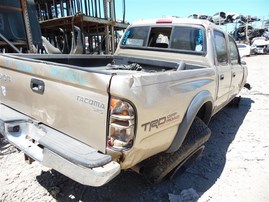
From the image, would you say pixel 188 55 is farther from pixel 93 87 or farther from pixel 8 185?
pixel 8 185

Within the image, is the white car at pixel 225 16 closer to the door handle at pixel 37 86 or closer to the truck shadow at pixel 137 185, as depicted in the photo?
the truck shadow at pixel 137 185

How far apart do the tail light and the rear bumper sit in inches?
5.3

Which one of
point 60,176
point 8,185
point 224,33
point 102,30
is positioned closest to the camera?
point 8,185

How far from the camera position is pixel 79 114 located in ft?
6.95

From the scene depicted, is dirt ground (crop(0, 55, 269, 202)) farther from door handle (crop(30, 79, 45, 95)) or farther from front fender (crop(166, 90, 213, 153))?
door handle (crop(30, 79, 45, 95))

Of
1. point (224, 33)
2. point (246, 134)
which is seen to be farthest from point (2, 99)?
point (246, 134)

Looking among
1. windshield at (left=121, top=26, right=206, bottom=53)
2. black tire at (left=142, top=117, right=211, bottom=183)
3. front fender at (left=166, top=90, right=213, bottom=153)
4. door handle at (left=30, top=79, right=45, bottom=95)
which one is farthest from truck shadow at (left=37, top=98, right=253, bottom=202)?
windshield at (left=121, top=26, right=206, bottom=53)

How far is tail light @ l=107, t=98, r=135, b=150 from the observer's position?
1904 mm

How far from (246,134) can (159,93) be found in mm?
3186

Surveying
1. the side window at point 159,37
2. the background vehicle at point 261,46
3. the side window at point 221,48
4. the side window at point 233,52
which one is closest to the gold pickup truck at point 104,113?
the side window at point 221,48

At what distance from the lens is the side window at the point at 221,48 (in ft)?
12.5

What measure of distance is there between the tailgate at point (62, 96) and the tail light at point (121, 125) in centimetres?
6

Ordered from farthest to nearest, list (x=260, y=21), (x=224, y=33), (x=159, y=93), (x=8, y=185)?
(x=260, y=21) < (x=224, y=33) < (x=8, y=185) < (x=159, y=93)

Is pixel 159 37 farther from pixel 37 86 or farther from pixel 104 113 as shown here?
pixel 104 113
